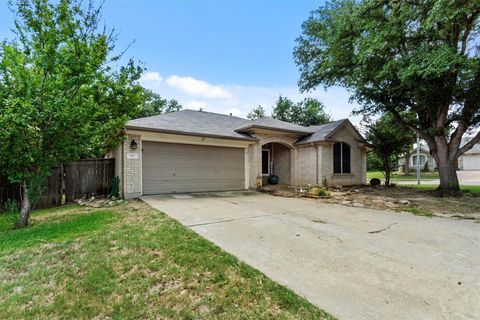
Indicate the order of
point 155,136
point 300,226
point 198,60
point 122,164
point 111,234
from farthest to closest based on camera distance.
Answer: point 198,60, point 155,136, point 122,164, point 300,226, point 111,234

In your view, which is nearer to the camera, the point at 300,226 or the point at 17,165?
the point at 300,226

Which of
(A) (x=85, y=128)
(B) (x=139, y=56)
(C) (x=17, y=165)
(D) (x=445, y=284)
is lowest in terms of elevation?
(D) (x=445, y=284)

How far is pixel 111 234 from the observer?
15.6 ft

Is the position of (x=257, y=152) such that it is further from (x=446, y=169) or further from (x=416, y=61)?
(x=446, y=169)

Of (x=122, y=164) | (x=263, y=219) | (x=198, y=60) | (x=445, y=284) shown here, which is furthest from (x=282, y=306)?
(x=198, y=60)

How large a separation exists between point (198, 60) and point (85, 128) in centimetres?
1031

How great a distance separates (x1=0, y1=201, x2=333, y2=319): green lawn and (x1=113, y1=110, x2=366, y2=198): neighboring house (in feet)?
17.2

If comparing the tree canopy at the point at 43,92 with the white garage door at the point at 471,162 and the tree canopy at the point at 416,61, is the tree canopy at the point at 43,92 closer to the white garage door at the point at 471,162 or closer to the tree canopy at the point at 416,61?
the tree canopy at the point at 416,61

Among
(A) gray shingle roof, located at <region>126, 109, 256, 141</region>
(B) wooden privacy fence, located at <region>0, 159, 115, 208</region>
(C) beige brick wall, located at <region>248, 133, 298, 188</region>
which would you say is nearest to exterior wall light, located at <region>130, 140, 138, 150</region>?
(A) gray shingle roof, located at <region>126, 109, 256, 141</region>

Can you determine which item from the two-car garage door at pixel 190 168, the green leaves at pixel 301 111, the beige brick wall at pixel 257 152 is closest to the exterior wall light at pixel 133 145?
the two-car garage door at pixel 190 168

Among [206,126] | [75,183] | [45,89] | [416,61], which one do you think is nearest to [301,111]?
[206,126]

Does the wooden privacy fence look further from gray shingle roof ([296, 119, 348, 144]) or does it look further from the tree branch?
the tree branch

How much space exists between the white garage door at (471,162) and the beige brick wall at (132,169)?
1884 inches

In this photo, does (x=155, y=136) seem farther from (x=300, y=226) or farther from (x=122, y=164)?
(x=300, y=226)
